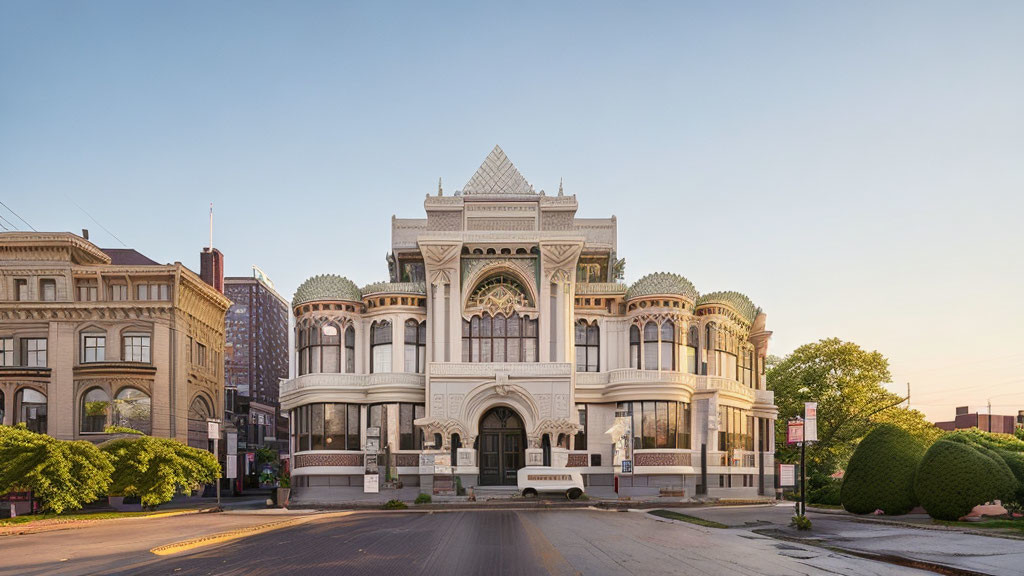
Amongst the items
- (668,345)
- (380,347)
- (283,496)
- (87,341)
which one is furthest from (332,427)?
(668,345)

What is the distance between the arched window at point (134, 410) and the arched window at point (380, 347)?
1648cm

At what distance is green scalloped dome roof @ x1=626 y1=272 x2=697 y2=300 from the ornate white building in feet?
0.32

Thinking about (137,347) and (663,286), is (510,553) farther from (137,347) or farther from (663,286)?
(137,347)

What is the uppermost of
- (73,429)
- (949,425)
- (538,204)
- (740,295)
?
(538,204)

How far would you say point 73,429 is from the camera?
58.0 metres

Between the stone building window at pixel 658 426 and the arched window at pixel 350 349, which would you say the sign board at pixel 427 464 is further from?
the stone building window at pixel 658 426

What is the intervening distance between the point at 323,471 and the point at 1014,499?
37.4 meters

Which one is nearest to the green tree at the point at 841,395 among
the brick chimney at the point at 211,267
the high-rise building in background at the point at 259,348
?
the brick chimney at the point at 211,267

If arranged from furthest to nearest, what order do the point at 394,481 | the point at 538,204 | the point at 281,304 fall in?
the point at 281,304 → the point at 538,204 → the point at 394,481

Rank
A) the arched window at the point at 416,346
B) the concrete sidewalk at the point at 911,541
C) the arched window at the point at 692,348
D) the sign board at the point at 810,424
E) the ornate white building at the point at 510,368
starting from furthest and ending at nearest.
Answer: the arched window at the point at 692,348 < the arched window at the point at 416,346 < the ornate white building at the point at 510,368 < the sign board at the point at 810,424 < the concrete sidewalk at the point at 911,541

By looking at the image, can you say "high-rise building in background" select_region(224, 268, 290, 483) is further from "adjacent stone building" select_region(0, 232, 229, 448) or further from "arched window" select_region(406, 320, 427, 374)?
"arched window" select_region(406, 320, 427, 374)

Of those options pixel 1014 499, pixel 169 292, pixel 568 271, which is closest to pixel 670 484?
pixel 568 271

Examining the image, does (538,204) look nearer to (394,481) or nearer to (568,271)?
(568,271)

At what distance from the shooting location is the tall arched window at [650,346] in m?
54.2
